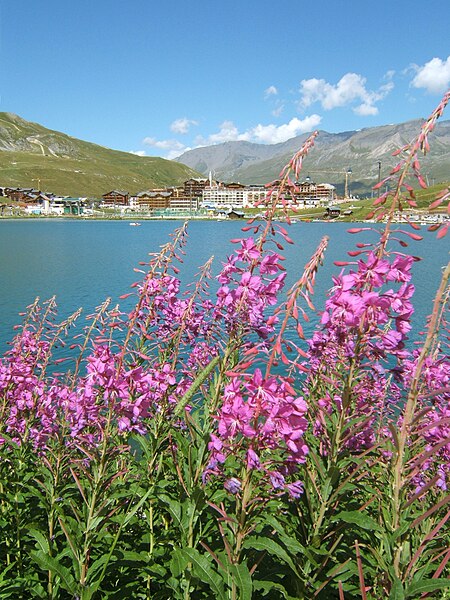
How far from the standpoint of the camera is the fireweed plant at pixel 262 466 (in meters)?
2.18

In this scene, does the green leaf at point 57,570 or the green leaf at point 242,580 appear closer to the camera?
the green leaf at point 242,580

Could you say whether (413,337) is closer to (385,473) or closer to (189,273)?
(385,473)

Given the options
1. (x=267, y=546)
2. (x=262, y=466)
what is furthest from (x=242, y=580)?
(x=262, y=466)

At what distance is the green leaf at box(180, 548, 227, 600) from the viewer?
89.6 inches

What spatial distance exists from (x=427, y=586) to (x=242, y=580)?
32.5 inches

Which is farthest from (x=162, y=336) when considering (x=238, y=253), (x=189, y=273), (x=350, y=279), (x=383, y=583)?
(x=189, y=273)

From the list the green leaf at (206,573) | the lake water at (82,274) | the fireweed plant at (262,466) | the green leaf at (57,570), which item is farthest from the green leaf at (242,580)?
the lake water at (82,274)

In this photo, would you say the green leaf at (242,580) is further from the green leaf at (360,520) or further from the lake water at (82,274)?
the lake water at (82,274)

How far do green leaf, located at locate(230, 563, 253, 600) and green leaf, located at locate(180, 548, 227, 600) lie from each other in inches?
5.7

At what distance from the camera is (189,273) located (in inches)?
1610

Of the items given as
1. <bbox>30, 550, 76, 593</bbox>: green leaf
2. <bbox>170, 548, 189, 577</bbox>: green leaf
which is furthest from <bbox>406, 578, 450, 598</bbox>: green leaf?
<bbox>30, 550, 76, 593</bbox>: green leaf

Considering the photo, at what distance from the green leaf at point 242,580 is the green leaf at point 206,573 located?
0.15 m

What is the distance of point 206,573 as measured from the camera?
2.36 metres

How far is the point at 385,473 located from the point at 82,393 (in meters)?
2.37
